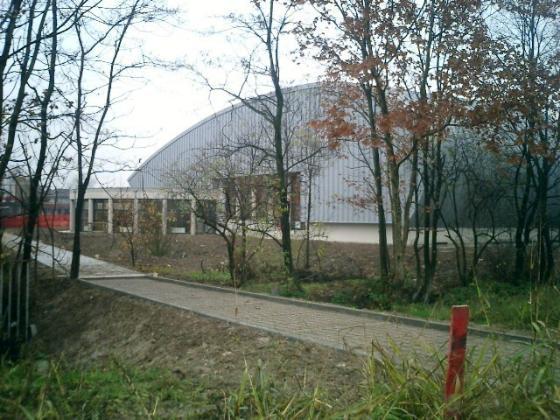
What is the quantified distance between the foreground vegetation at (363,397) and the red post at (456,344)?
12 centimetres

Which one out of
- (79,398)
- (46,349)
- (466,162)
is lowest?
(46,349)

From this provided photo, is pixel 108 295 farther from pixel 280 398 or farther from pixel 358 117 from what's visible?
pixel 280 398

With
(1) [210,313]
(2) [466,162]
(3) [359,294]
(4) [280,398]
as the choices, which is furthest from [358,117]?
(4) [280,398]

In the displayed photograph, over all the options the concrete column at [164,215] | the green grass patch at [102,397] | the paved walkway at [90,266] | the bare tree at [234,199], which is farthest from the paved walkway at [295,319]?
the concrete column at [164,215]

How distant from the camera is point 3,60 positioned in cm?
924

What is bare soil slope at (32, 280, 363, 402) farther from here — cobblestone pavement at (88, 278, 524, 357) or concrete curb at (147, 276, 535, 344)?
concrete curb at (147, 276, 535, 344)

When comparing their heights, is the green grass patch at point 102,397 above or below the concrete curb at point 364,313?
below

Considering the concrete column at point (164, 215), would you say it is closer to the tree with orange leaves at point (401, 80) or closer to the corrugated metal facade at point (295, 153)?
the corrugated metal facade at point (295, 153)

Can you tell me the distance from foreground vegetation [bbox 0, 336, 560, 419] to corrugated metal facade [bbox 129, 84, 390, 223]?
822 cm

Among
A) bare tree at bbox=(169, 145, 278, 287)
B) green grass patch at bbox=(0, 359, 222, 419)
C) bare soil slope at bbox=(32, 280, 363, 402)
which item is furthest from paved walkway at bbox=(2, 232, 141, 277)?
green grass patch at bbox=(0, 359, 222, 419)

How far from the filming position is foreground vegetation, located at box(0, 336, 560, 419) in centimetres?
430

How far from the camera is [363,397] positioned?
493 cm

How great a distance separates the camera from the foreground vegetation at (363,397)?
14.1 ft

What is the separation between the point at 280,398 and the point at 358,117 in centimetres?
961
